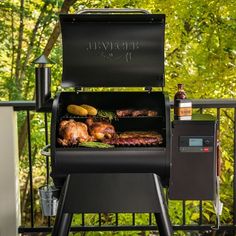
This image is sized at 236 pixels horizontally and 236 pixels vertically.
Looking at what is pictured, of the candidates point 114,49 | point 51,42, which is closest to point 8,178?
point 114,49

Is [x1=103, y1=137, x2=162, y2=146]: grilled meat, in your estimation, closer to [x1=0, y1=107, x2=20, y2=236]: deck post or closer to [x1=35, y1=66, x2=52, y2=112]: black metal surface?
[x1=35, y1=66, x2=52, y2=112]: black metal surface

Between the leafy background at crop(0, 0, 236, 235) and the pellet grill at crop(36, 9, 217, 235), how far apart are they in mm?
1800

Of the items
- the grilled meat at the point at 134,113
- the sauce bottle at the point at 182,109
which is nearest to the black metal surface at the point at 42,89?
the grilled meat at the point at 134,113

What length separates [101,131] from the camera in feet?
8.41

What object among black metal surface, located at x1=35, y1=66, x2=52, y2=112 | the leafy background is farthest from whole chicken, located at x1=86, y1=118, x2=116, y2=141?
the leafy background

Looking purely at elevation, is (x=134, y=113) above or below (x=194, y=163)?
above

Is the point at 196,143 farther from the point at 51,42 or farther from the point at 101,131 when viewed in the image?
the point at 51,42

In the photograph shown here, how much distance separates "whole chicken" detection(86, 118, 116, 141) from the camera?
2557 mm

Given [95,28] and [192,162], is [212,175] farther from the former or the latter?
[95,28]

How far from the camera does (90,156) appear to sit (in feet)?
7.89

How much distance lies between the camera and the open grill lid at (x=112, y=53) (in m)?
2.68

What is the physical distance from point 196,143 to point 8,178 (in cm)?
125

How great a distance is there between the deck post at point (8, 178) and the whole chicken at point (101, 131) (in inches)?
27.1

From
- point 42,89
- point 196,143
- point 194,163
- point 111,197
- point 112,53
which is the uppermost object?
point 112,53
